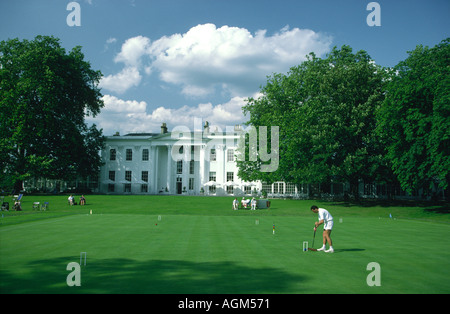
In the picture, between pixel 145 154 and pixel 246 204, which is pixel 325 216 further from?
pixel 145 154

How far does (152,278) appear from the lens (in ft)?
28.2

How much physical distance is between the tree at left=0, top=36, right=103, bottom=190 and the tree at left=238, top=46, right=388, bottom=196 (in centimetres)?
3602

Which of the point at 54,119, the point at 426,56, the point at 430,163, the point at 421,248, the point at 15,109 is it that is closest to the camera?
the point at 421,248

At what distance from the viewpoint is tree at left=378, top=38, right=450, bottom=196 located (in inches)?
1200

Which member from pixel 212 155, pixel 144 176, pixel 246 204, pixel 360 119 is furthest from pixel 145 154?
pixel 360 119

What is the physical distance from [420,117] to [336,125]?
11.1m

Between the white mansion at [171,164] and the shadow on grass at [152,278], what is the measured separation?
197ft

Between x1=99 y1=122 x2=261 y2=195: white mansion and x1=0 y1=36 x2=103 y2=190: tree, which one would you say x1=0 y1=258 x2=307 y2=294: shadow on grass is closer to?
x1=0 y1=36 x2=103 y2=190: tree

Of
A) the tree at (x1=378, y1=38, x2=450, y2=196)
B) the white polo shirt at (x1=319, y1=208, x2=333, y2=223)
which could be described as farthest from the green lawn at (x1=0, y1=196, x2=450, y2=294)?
the tree at (x1=378, y1=38, x2=450, y2=196)

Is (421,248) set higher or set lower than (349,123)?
lower

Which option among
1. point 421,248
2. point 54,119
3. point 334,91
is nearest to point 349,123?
point 334,91
